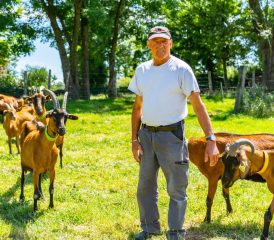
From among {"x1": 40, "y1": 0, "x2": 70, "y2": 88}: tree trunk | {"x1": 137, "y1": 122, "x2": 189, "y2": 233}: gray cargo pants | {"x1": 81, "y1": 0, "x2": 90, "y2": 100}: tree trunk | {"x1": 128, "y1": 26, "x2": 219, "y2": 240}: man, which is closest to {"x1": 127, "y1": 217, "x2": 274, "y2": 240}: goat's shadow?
{"x1": 137, "y1": 122, "x2": 189, "y2": 233}: gray cargo pants

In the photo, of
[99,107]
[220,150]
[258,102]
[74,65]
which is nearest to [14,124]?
[220,150]

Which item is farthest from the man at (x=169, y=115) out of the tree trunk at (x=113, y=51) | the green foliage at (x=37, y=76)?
the green foliage at (x=37, y=76)

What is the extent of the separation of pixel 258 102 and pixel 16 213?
13.5 metres

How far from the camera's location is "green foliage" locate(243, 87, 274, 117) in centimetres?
1794

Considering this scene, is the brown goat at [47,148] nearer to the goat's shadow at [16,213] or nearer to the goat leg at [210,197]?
the goat's shadow at [16,213]

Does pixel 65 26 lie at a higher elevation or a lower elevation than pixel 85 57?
higher

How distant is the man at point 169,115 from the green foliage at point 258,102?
13.5m

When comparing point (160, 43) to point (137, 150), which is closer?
point (160, 43)

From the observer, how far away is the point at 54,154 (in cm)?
703

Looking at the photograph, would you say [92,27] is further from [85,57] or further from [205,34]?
[205,34]

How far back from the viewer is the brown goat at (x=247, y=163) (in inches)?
203

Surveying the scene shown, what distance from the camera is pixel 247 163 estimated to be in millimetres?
5156

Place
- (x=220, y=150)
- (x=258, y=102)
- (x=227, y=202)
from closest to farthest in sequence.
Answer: (x=220, y=150)
(x=227, y=202)
(x=258, y=102)

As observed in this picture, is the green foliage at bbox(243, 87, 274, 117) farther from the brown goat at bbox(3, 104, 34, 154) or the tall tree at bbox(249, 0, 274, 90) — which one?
the brown goat at bbox(3, 104, 34, 154)
